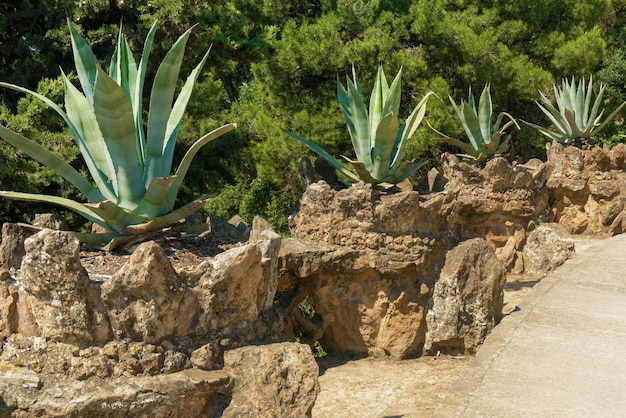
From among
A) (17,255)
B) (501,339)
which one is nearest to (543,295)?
(501,339)

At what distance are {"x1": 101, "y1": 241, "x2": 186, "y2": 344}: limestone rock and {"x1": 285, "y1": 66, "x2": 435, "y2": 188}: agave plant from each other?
3.35 metres

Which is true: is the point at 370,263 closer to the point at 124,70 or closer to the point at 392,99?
the point at 392,99

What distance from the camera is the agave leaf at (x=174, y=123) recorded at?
3314 millimetres

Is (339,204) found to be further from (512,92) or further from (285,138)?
(512,92)

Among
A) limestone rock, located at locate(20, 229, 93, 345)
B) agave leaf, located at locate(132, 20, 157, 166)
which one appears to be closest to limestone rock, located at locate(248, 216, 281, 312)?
agave leaf, located at locate(132, 20, 157, 166)

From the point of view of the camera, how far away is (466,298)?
227 inches

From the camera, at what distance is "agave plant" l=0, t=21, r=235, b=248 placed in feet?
9.91

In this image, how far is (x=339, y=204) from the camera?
18.6ft

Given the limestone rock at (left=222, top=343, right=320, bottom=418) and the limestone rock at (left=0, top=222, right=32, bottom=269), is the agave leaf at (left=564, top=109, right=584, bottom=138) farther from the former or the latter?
the limestone rock at (left=0, top=222, right=32, bottom=269)

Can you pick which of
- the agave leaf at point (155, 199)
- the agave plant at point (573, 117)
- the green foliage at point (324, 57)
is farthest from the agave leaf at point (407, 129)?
the agave plant at point (573, 117)

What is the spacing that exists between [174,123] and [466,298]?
319 cm

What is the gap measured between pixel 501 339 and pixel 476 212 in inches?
162

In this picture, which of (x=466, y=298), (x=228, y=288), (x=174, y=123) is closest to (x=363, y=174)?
(x=466, y=298)

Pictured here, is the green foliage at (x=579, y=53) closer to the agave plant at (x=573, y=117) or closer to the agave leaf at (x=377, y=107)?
the agave plant at (x=573, y=117)
